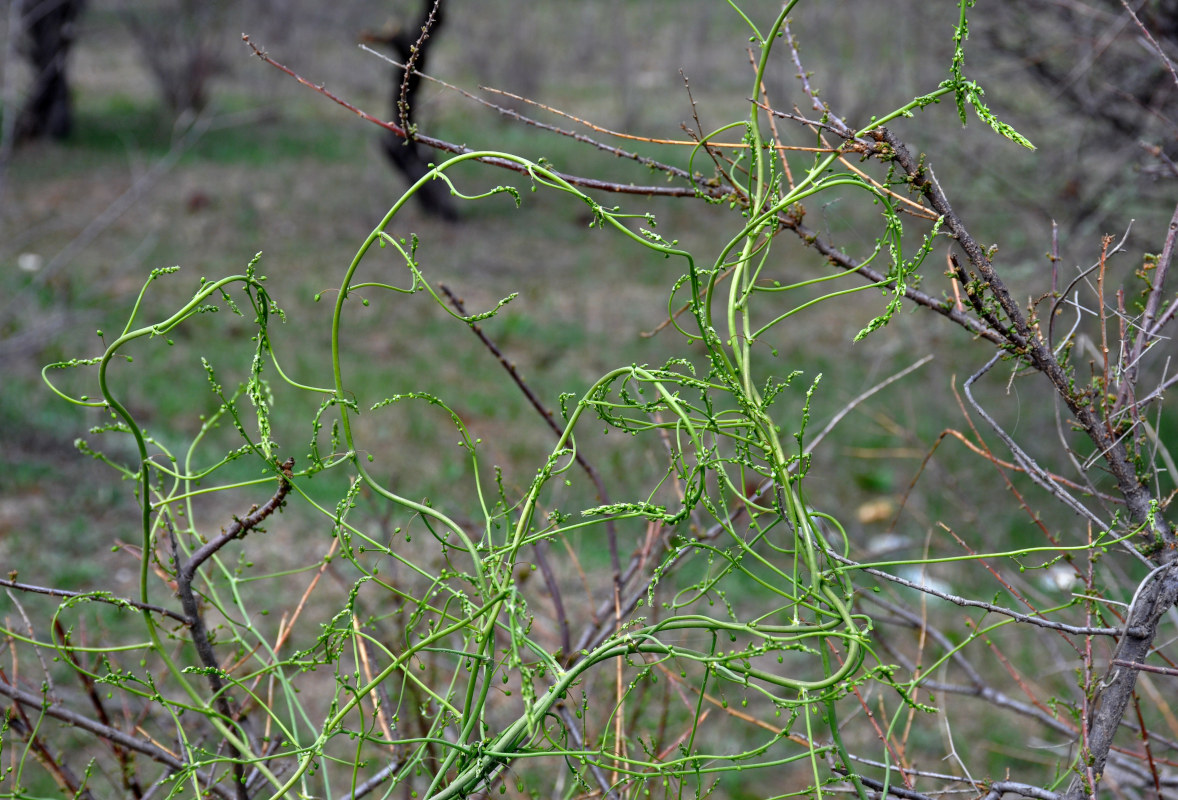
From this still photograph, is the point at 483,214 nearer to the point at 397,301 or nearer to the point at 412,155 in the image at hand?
the point at 412,155

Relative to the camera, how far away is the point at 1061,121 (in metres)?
6.16

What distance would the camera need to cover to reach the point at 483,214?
11938 millimetres

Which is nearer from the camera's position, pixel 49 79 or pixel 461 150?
pixel 461 150

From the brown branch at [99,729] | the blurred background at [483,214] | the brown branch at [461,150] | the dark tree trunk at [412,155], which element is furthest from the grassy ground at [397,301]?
the brown branch at [99,729]

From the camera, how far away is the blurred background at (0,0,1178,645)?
5.50m

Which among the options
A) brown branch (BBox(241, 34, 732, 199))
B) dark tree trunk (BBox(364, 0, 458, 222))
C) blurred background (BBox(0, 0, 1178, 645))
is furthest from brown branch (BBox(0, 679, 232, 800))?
dark tree trunk (BBox(364, 0, 458, 222))

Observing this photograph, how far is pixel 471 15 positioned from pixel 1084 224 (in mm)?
13047

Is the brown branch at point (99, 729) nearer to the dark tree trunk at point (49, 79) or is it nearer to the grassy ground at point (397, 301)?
the grassy ground at point (397, 301)

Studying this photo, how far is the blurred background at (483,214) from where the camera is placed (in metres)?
5.50

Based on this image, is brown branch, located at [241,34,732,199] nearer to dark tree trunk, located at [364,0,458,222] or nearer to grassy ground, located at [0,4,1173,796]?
grassy ground, located at [0,4,1173,796]

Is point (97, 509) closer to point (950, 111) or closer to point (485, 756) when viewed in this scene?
point (485, 756)

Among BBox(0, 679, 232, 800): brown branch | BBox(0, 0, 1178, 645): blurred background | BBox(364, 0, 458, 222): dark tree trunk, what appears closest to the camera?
BBox(0, 679, 232, 800): brown branch

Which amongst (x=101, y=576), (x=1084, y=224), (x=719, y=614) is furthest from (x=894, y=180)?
(x=1084, y=224)

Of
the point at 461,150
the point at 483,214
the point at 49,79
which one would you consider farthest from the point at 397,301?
the point at 461,150
